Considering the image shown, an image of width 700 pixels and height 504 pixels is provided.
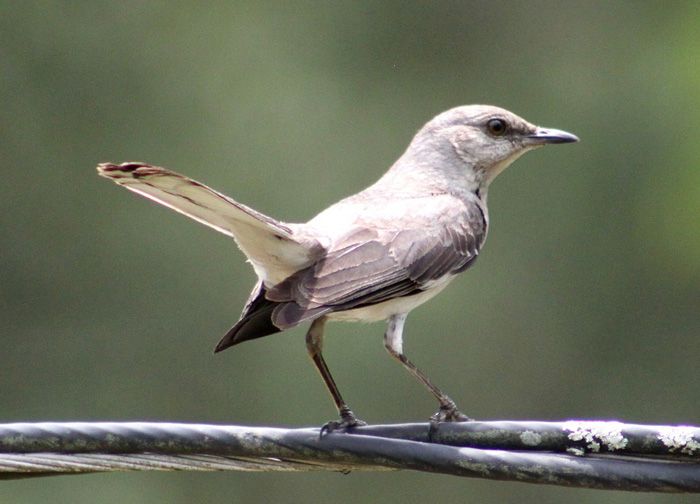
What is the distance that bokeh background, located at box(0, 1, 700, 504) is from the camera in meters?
12.5

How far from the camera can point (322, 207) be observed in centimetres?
1279

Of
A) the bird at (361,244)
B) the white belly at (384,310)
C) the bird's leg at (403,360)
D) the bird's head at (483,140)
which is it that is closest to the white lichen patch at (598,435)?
the bird at (361,244)

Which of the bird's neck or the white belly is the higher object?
the bird's neck

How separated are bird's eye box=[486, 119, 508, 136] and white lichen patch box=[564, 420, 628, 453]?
315 cm

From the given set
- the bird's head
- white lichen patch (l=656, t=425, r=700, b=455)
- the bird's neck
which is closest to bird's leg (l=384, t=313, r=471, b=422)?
the bird's neck

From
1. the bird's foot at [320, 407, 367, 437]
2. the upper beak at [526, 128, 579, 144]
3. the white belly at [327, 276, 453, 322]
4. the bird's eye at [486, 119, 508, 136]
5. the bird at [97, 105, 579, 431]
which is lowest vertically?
the bird's foot at [320, 407, 367, 437]

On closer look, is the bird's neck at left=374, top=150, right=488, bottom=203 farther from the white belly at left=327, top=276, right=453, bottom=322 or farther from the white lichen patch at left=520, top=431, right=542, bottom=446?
the white lichen patch at left=520, top=431, right=542, bottom=446

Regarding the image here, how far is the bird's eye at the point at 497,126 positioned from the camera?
256 inches

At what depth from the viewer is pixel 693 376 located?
44.2 ft

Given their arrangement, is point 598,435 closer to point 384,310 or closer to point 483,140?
point 384,310

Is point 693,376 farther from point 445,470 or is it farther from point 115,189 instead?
point 445,470

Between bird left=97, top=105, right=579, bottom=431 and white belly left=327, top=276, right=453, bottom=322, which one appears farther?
white belly left=327, top=276, right=453, bottom=322

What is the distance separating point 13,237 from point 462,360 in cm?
463

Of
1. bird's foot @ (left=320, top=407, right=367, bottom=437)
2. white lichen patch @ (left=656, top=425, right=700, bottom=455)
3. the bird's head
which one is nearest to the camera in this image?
white lichen patch @ (left=656, top=425, right=700, bottom=455)
